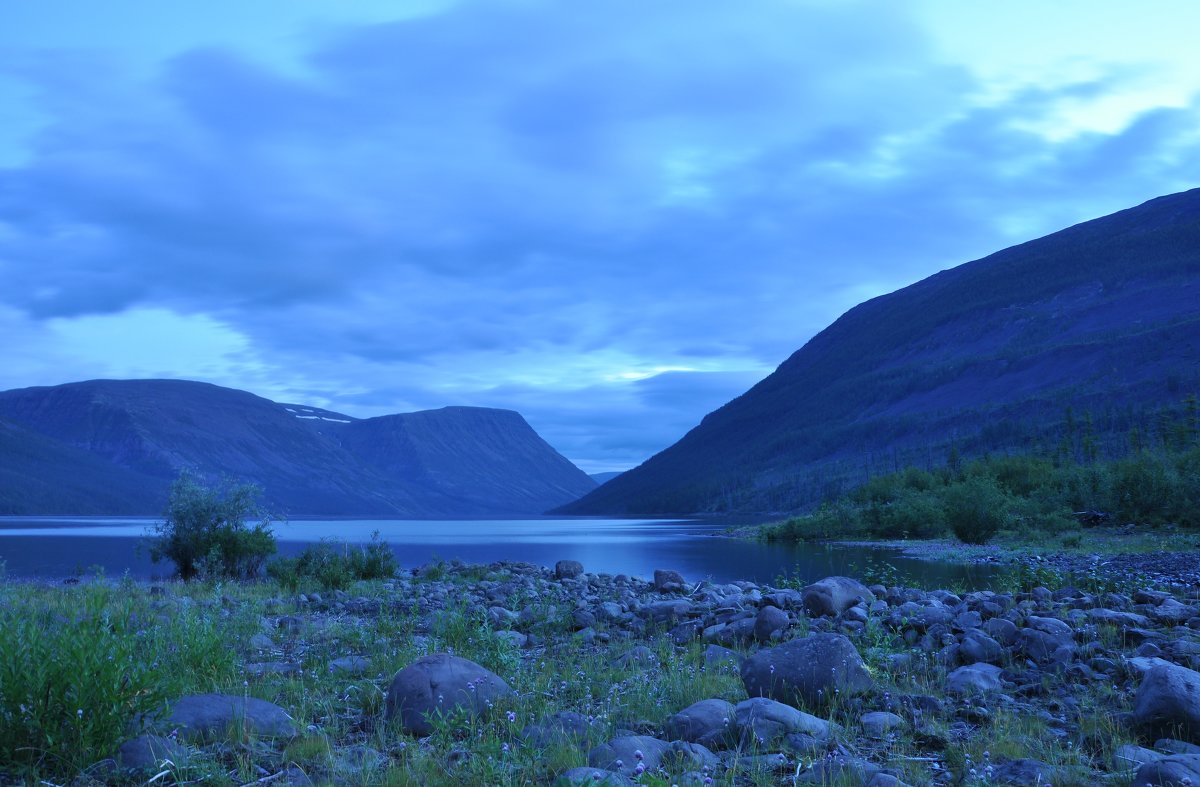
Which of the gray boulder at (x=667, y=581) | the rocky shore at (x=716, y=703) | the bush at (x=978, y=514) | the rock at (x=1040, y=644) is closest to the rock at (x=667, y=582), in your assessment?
the gray boulder at (x=667, y=581)

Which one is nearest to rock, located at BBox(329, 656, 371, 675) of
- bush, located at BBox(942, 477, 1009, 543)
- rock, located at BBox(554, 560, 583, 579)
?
rock, located at BBox(554, 560, 583, 579)

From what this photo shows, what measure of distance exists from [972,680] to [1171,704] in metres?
2.27

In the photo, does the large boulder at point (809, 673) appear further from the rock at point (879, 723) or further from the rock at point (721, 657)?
the rock at point (721, 657)

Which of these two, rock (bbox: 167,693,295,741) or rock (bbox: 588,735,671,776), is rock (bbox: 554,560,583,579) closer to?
rock (bbox: 167,693,295,741)

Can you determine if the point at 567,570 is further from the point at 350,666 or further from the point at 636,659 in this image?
the point at 350,666

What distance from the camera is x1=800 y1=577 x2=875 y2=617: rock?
48.2 feet

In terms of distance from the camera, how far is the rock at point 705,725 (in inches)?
290

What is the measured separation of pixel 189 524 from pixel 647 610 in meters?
20.0

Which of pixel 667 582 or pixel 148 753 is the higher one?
pixel 148 753

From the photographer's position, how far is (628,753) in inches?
261

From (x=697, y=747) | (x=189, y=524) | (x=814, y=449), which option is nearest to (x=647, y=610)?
(x=697, y=747)

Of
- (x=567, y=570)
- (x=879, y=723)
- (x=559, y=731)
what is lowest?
(x=567, y=570)

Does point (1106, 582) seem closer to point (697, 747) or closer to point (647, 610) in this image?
point (647, 610)

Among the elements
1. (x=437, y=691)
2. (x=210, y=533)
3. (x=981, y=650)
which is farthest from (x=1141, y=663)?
(x=210, y=533)
